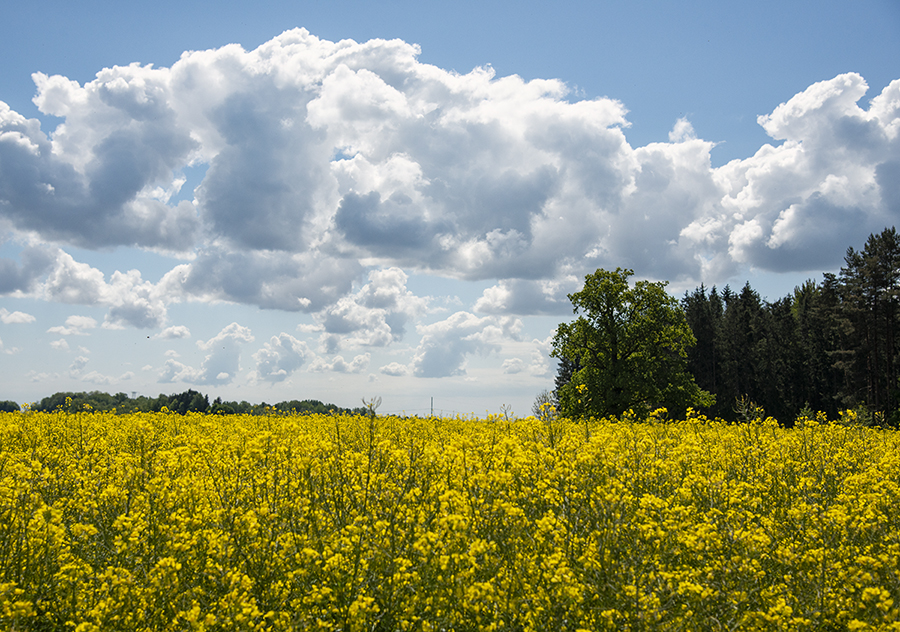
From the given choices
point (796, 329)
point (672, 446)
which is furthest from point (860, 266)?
point (672, 446)

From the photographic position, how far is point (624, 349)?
3309 centimetres

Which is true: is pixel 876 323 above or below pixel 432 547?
above

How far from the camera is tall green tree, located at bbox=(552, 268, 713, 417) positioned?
31.6 meters

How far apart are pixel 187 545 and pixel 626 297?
31424 mm

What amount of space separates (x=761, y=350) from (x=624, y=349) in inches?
1582

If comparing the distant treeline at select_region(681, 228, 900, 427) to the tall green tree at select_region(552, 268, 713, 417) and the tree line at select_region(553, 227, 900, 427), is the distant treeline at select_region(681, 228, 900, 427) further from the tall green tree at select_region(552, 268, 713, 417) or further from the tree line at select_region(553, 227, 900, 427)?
the tall green tree at select_region(552, 268, 713, 417)

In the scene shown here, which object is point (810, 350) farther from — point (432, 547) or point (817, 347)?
point (432, 547)

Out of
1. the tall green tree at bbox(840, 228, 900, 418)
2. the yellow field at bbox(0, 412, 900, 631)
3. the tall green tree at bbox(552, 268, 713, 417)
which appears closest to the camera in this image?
the yellow field at bbox(0, 412, 900, 631)

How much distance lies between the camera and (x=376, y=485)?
6594 millimetres

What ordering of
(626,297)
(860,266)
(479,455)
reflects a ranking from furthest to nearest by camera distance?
1. (860,266)
2. (626,297)
3. (479,455)

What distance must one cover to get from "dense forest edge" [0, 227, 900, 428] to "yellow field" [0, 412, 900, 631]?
35391mm

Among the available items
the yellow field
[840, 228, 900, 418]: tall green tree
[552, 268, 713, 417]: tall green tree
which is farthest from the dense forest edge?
the yellow field

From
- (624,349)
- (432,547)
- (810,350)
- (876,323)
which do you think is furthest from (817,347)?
(432,547)

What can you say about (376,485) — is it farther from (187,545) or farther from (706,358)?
(706,358)
